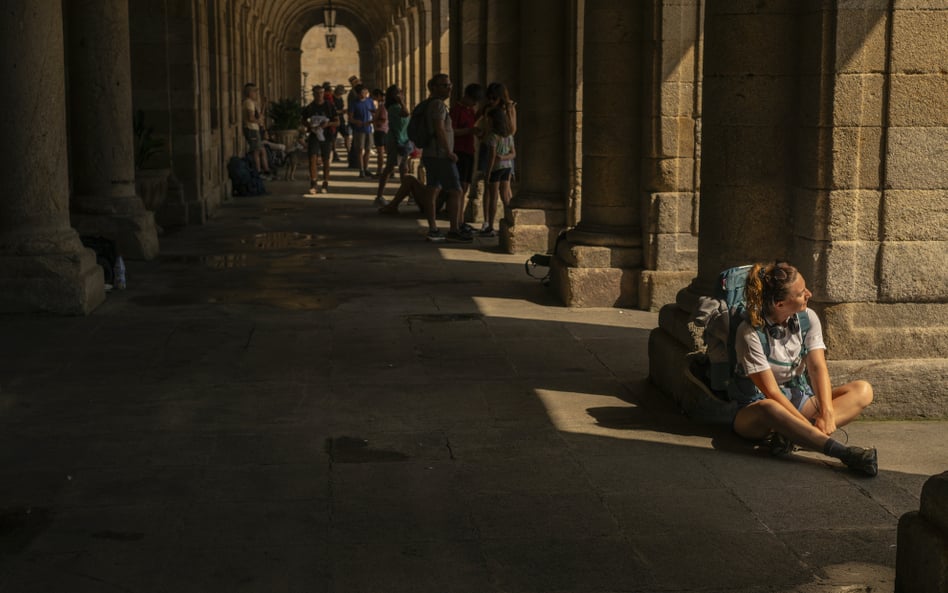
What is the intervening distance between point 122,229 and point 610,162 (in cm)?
475

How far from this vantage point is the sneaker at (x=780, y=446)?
555cm

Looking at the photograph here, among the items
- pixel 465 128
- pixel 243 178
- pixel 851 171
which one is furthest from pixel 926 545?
pixel 243 178

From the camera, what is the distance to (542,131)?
12.6m

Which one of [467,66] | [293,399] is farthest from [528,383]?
[467,66]

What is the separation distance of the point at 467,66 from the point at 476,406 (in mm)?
10477

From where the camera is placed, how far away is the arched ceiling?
3519 cm

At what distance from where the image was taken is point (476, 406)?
21.1 ft

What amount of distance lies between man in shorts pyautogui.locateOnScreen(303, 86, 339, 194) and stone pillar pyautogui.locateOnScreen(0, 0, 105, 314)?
37.3 feet

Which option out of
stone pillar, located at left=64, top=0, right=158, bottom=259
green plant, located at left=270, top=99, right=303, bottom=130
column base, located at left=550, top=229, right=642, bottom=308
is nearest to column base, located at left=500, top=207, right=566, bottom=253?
column base, located at left=550, top=229, right=642, bottom=308

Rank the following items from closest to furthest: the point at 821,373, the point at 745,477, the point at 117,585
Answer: the point at 117,585, the point at 745,477, the point at 821,373

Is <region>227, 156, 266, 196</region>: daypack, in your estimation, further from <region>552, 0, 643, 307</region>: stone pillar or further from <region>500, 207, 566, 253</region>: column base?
<region>552, 0, 643, 307</region>: stone pillar

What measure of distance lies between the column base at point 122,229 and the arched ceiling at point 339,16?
57.1 feet

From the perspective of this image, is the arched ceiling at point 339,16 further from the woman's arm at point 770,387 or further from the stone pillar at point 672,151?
the woman's arm at point 770,387

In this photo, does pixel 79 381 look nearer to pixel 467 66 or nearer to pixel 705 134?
pixel 705 134
